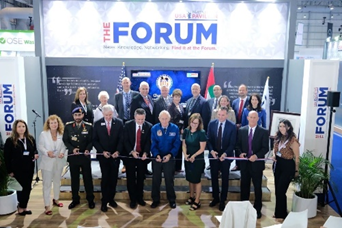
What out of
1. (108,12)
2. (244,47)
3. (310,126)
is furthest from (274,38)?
(108,12)

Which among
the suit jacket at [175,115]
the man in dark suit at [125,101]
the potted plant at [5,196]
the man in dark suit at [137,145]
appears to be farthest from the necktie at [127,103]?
the potted plant at [5,196]

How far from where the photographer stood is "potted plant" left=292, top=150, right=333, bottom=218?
4962mm

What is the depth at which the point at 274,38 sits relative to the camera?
24.8 feet

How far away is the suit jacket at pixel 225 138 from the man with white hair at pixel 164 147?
0.52 metres

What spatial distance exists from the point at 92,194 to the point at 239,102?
3069 mm

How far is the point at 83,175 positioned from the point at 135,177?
2.67 feet

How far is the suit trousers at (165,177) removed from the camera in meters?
5.16

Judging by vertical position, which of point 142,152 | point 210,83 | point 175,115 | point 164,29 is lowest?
point 142,152

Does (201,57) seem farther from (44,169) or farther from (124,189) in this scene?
(44,169)

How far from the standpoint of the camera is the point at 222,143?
16.9 feet

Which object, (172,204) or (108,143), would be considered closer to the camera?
(108,143)

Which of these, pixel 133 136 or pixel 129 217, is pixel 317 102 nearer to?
pixel 133 136

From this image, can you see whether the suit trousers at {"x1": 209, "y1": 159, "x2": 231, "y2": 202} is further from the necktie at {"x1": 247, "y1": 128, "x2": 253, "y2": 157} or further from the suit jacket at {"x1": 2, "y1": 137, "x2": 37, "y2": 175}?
the suit jacket at {"x1": 2, "y1": 137, "x2": 37, "y2": 175}

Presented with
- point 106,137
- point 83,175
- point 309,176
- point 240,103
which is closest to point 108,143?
point 106,137
